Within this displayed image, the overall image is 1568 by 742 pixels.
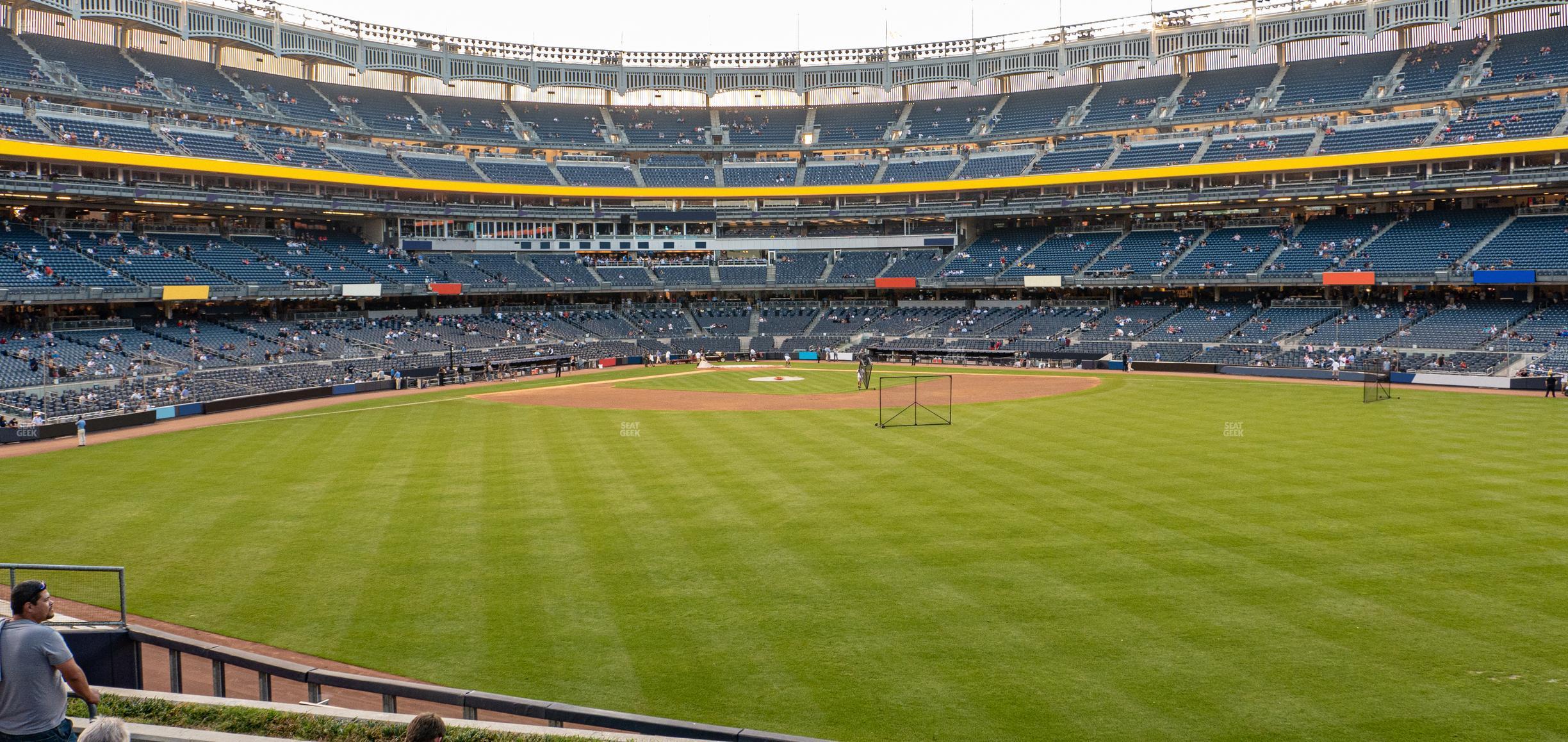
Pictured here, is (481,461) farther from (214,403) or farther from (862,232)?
(862,232)

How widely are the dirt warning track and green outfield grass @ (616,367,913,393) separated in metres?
1.38

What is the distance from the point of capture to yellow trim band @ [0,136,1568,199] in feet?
177

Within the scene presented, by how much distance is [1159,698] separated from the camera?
11398 millimetres

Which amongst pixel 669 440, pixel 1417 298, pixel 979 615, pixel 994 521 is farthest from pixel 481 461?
pixel 1417 298

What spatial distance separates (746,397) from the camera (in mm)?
46938

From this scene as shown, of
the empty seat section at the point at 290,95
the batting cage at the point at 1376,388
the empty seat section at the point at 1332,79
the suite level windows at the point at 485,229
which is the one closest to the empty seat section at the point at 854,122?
the suite level windows at the point at 485,229

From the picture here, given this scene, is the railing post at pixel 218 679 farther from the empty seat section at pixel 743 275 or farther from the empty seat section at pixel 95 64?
the empty seat section at pixel 743 275

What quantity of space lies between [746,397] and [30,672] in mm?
40402

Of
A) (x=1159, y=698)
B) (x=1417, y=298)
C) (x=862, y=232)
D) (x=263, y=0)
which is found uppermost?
(x=263, y=0)

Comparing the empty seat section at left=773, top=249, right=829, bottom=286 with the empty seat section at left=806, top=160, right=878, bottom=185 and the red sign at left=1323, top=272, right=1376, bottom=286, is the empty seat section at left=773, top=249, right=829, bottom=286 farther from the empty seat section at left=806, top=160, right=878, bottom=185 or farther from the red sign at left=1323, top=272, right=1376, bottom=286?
the red sign at left=1323, top=272, right=1376, bottom=286

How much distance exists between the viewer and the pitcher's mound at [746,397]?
142 feet

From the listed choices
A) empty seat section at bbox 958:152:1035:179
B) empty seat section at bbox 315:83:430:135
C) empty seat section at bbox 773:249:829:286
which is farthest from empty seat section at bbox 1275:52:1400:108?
empty seat section at bbox 315:83:430:135

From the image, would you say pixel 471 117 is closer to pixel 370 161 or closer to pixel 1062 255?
pixel 370 161

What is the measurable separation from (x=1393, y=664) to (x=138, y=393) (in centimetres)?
4822
